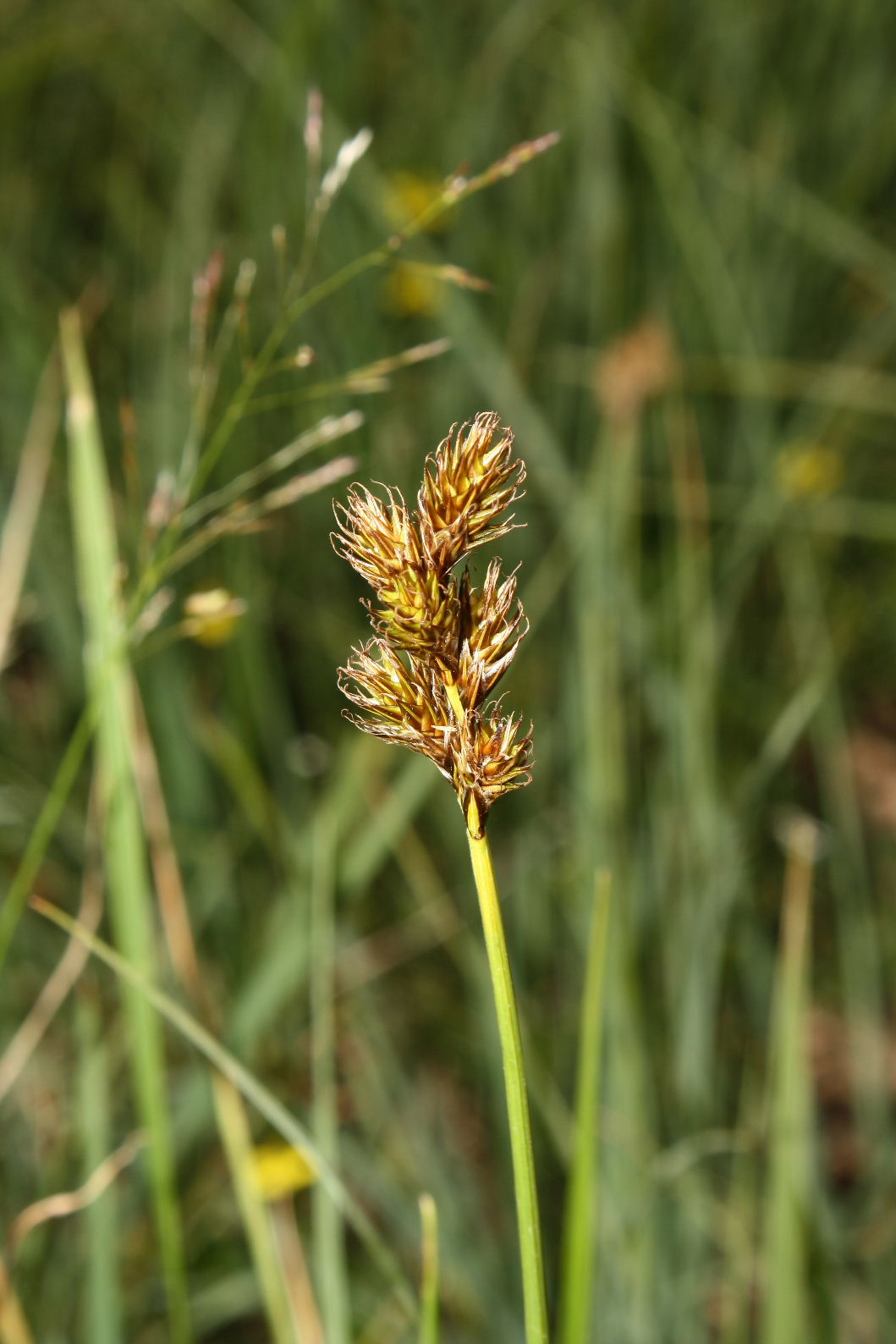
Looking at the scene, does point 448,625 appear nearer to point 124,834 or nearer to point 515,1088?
point 515,1088

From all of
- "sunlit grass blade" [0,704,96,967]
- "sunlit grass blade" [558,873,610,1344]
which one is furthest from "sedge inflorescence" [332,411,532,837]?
"sunlit grass blade" [0,704,96,967]

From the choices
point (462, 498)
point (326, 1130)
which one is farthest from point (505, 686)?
point (462, 498)

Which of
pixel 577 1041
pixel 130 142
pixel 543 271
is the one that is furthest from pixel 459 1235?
pixel 130 142

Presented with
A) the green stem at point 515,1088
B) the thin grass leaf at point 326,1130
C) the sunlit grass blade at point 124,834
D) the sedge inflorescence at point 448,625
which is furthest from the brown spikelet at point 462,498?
the thin grass leaf at point 326,1130

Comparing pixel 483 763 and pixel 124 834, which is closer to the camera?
pixel 483 763

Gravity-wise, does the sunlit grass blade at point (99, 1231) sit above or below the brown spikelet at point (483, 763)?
below

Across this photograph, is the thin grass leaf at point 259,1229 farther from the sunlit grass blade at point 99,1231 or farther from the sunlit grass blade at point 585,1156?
the sunlit grass blade at point 585,1156

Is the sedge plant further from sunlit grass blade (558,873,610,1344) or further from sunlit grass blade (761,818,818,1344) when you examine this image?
sunlit grass blade (761,818,818,1344)
